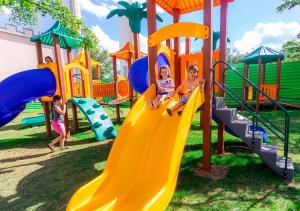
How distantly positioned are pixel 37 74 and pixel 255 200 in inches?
266

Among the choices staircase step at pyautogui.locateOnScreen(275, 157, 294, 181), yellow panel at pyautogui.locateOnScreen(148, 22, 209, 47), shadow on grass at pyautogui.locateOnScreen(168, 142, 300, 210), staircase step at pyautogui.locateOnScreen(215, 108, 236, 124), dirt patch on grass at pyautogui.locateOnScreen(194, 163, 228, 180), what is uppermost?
yellow panel at pyautogui.locateOnScreen(148, 22, 209, 47)

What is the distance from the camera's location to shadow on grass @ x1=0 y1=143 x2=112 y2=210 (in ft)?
11.2

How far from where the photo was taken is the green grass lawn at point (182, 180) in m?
3.26

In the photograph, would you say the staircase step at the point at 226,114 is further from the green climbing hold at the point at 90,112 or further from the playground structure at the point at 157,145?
the green climbing hold at the point at 90,112

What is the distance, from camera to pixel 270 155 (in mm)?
3900

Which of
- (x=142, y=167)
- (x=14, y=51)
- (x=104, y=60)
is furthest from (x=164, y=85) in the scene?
(x=104, y=60)

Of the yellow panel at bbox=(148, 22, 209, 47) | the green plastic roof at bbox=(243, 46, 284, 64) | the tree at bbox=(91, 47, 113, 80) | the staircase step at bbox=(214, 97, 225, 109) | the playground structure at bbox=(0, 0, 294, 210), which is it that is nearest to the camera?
the playground structure at bbox=(0, 0, 294, 210)

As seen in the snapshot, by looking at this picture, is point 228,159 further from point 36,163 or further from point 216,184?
point 36,163

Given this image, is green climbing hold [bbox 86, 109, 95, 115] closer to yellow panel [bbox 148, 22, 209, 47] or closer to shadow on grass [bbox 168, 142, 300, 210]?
Result: yellow panel [bbox 148, 22, 209, 47]

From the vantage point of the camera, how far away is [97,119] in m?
7.30

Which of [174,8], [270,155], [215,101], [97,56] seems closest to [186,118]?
[215,101]

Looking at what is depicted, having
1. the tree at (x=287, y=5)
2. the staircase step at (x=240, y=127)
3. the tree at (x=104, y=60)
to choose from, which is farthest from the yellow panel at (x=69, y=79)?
the tree at (x=104, y=60)

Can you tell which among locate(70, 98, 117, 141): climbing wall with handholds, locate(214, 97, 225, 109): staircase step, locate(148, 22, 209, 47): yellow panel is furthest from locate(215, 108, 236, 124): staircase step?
locate(70, 98, 117, 141): climbing wall with handholds

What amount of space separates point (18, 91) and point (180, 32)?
5.06m
